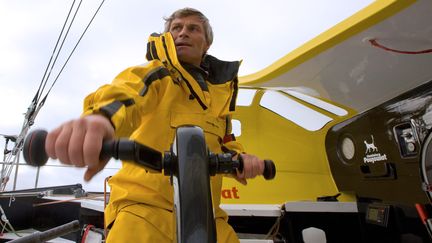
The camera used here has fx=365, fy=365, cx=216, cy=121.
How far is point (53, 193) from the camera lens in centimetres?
533

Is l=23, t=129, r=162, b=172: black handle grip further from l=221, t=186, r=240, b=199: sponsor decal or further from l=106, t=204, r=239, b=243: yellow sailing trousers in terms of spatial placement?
l=221, t=186, r=240, b=199: sponsor decal

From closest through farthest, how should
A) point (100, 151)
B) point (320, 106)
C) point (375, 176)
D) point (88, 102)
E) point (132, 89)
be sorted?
point (100, 151), point (88, 102), point (132, 89), point (375, 176), point (320, 106)

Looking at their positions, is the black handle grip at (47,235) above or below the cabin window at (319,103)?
below

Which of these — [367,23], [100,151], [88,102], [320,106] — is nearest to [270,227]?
[320,106]

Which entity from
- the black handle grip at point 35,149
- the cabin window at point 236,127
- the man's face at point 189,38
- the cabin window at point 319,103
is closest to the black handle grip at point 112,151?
the black handle grip at point 35,149

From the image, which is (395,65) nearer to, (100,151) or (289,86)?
(289,86)

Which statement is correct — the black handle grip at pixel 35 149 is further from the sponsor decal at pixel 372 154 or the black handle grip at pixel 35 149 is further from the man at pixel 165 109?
the sponsor decal at pixel 372 154

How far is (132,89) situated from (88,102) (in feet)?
0.86

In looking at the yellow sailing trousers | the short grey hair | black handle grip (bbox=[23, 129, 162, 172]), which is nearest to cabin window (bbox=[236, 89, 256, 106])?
the short grey hair

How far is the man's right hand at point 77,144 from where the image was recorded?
1.90ft

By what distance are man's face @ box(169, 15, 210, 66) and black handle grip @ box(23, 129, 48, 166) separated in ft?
4.14

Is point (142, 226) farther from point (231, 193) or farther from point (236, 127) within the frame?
point (236, 127)

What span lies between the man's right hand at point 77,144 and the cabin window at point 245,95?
2617mm

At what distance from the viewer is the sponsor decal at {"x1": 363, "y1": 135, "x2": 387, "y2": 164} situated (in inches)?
98.4
